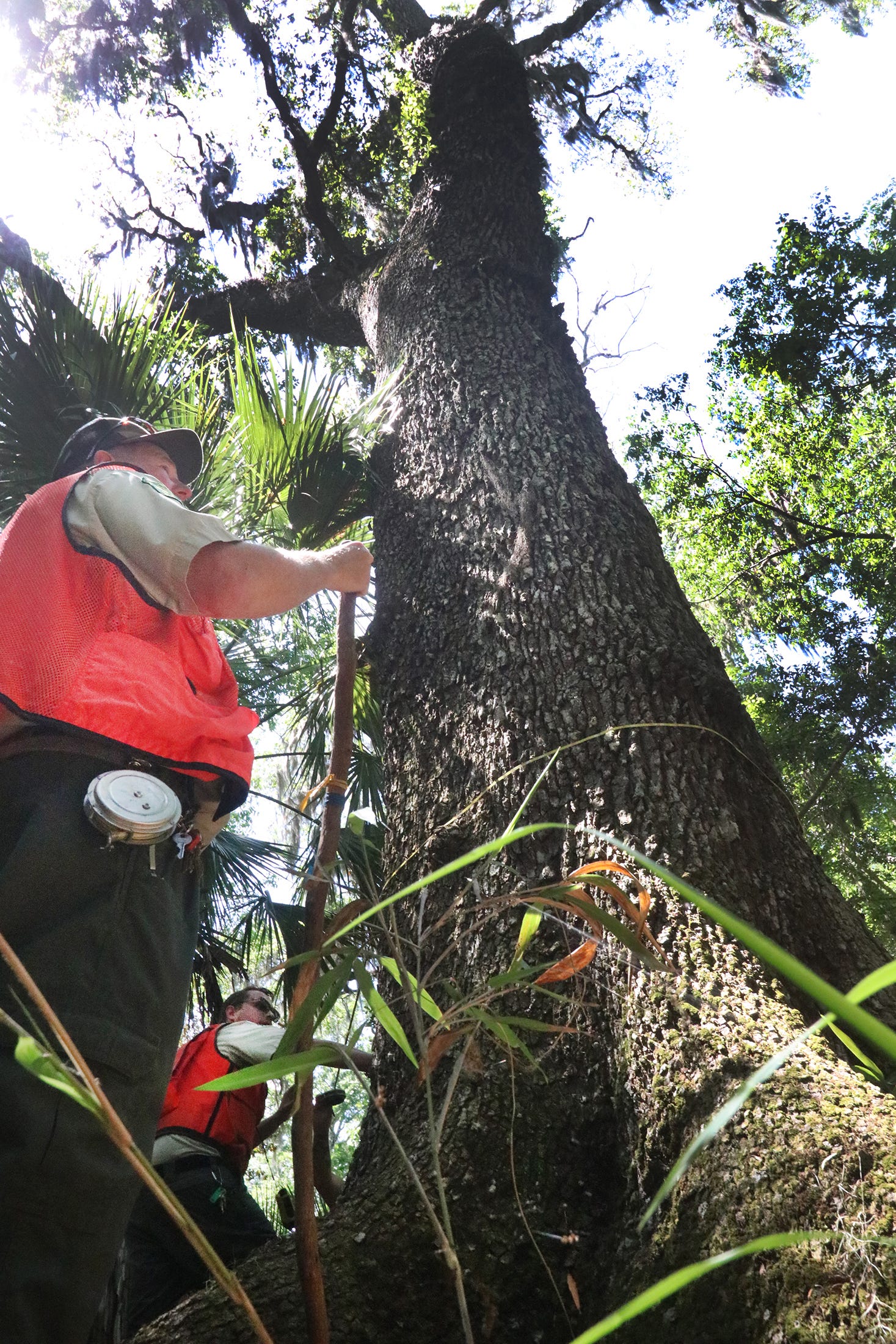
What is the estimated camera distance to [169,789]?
1565mm

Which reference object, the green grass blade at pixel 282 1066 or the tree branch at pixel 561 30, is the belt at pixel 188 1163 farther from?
the tree branch at pixel 561 30

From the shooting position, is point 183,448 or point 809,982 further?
point 183,448

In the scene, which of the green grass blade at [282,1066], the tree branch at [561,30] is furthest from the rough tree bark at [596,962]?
the tree branch at [561,30]

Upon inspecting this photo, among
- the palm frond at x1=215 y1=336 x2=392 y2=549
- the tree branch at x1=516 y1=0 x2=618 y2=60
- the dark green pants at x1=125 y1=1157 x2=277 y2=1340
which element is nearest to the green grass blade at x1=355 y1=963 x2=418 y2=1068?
the dark green pants at x1=125 y1=1157 x2=277 y2=1340

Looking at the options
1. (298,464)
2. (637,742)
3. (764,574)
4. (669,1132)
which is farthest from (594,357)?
(669,1132)

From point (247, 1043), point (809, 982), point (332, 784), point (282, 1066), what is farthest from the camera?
point (247, 1043)

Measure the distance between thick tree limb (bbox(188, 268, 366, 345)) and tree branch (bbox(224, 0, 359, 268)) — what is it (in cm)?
20

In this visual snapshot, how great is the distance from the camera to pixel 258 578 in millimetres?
1743

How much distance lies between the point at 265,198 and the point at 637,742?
703 cm

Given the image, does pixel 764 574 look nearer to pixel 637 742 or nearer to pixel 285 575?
pixel 637 742

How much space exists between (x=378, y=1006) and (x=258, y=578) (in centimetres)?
105

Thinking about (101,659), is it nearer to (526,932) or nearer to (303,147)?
(526,932)

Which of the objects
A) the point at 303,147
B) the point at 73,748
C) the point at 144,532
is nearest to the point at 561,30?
the point at 303,147

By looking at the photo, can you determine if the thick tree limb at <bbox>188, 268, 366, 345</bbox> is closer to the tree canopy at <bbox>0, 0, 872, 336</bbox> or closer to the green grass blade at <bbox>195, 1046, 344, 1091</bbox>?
the tree canopy at <bbox>0, 0, 872, 336</bbox>
